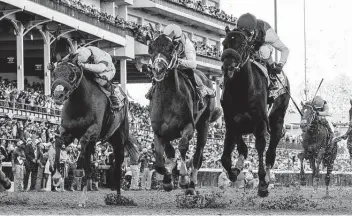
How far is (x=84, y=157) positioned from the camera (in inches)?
559

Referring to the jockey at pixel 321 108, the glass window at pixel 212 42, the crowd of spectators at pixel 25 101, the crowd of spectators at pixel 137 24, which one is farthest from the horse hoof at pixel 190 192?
the glass window at pixel 212 42

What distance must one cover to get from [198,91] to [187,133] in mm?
1104

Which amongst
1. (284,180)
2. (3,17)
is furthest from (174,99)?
(284,180)

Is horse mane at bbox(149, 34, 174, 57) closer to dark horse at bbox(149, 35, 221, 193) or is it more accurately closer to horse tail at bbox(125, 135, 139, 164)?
dark horse at bbox(149, 35, 221, 193)

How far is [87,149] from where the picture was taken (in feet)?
47.2

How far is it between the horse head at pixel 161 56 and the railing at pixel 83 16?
23222 millimetres

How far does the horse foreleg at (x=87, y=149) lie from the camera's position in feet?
45.8

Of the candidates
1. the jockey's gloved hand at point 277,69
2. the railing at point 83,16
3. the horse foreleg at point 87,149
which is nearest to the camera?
the horse foreleg at point 87,149

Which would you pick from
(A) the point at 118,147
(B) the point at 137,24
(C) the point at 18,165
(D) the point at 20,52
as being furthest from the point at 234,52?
(B) the point at 137,24

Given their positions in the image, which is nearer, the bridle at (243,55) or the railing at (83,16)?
the bridle at (243,55)

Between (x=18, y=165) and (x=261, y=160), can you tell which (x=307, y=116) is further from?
(x=261, y=160)

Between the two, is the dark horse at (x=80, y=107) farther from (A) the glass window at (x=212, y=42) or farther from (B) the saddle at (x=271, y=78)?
(A) the glass window at (x=212, y=42)

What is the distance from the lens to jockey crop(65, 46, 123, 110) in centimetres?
1435

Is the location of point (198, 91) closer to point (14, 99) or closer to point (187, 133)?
point (187, 133)
